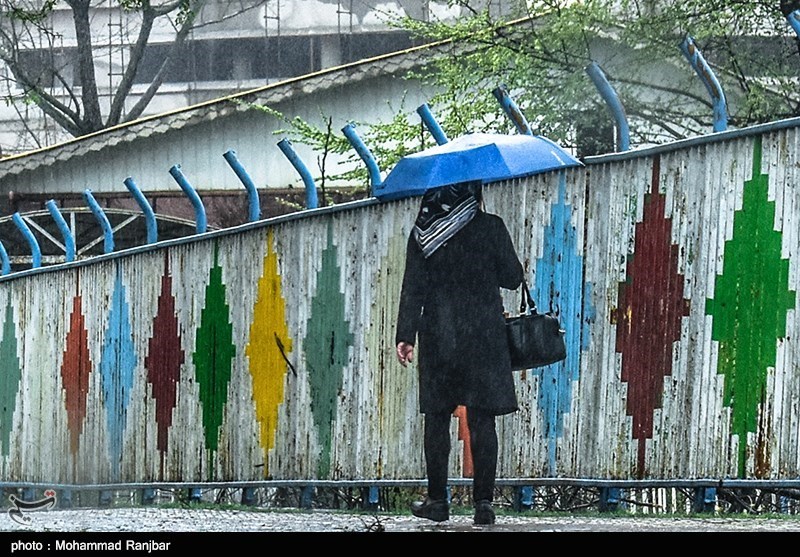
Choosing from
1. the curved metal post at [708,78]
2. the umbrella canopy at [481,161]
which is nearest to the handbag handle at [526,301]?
the umbrella canopy at [481,161]

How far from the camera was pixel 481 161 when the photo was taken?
26.2ft

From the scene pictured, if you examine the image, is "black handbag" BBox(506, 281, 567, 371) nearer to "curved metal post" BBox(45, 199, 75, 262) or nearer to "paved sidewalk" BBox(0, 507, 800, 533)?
"paved sidewalk" BBox(0, 507, 800, 533)

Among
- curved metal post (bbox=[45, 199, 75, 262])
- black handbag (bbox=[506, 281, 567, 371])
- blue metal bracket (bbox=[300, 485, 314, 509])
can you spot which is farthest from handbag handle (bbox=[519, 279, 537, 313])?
curved metal post (bbox=[45, 199, 75, 262])

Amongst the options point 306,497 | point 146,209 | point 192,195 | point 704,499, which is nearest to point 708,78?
point 704,499

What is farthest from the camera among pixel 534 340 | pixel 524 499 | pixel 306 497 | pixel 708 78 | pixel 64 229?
pixel 64 229

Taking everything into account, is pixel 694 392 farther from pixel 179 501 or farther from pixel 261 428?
pixel 179 501

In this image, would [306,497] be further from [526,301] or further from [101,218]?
[101,218]

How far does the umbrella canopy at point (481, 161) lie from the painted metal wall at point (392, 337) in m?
0.41

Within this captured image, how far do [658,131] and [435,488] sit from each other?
20.6 ft

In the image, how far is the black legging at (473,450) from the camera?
785 cm

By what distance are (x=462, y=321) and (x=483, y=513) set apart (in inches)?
34.7

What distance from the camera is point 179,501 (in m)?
11.2
